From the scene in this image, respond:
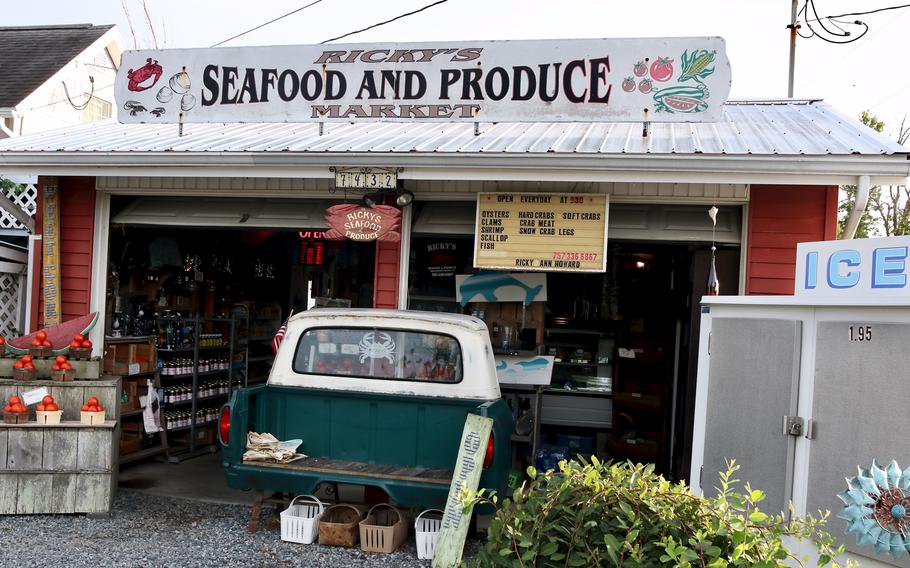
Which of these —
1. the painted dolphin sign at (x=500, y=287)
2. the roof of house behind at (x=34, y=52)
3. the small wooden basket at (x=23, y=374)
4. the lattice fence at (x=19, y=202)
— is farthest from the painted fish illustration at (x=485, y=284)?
the roof of house behind at (x=34, y=52)

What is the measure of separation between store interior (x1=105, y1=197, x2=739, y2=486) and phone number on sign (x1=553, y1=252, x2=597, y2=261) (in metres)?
1.06

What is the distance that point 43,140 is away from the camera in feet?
29.7

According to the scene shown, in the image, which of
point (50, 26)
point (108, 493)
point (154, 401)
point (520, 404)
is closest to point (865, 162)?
point (520, 404)

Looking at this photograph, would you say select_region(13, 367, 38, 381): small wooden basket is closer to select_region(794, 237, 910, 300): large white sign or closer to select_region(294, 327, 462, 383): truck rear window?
select_region(294, 327, 462, 383): truck rear window

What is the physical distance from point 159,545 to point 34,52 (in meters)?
16.5

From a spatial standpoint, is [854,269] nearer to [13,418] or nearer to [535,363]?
[535,363]

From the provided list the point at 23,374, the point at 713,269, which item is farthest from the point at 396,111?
the point at 23,374

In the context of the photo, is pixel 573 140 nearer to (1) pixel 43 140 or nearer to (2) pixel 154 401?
(2) pixel 154 401

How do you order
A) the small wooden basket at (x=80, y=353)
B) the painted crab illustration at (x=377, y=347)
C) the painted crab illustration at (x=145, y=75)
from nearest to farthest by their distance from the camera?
the painted crab illustration at (x=377, y=347), the small wooden basket at (x=80, y=353), the painted crab illustration at (x=145, y=75)

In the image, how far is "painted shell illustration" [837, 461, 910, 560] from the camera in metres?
3.63

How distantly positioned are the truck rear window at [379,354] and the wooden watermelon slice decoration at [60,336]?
96.8 inches

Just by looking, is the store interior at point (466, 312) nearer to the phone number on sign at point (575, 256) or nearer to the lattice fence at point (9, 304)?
the phone number on sign at point (575, 256)

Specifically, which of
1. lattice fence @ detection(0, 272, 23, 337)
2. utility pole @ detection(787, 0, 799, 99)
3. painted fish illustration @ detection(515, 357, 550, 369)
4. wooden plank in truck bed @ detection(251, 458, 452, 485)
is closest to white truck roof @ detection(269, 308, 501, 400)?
wooden plank in truck bed @ detection(251, 458, 452, 485)

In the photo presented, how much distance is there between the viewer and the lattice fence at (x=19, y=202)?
12641 millimetres
